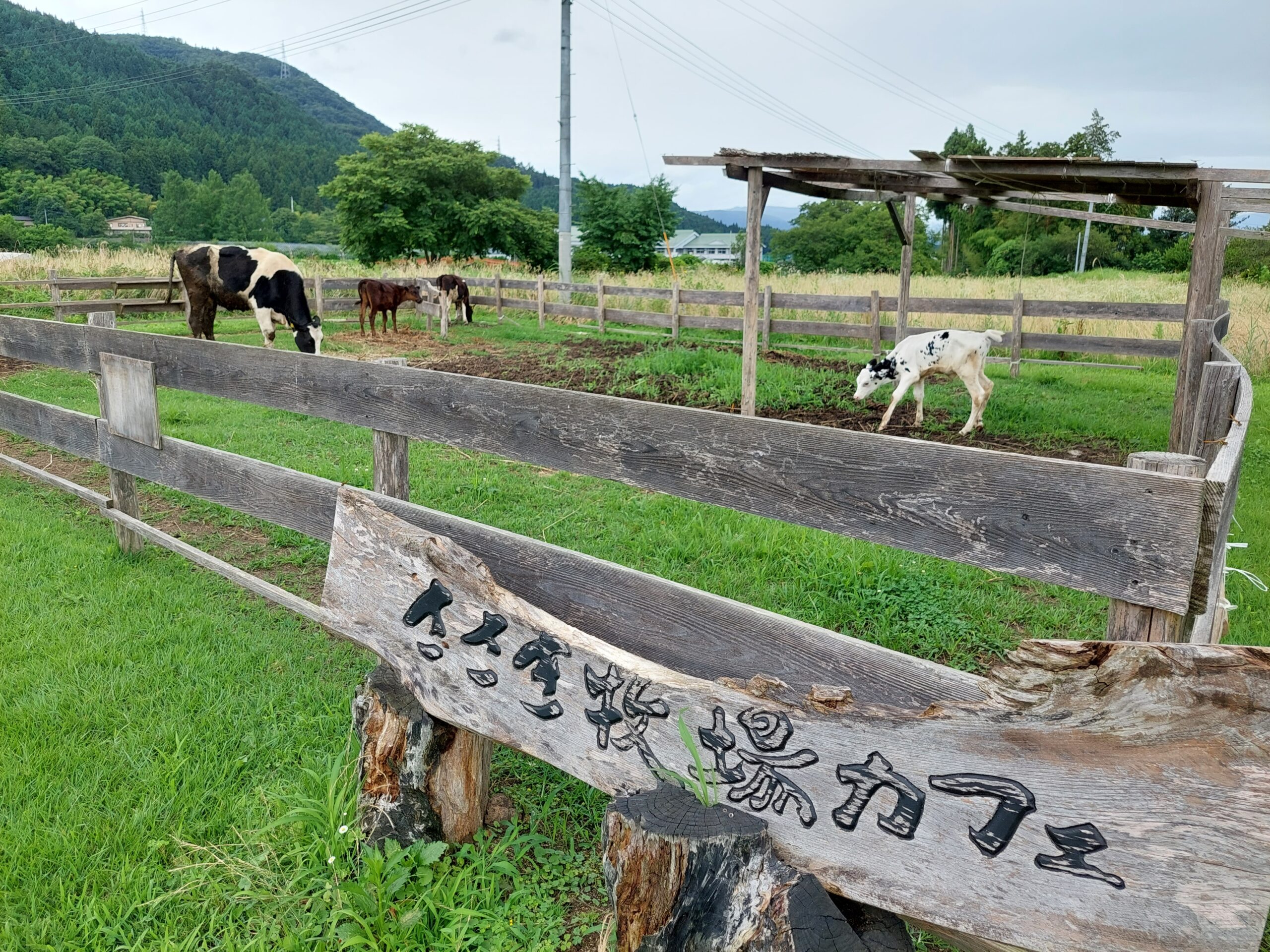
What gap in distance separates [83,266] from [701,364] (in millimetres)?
17905

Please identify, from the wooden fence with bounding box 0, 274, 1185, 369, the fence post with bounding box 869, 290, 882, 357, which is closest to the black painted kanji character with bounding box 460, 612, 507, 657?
the wooden fence with bounding box 0, 274, 1185, 369

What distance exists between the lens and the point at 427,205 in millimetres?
43688

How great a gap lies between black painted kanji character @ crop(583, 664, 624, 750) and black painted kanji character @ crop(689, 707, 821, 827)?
9.4 inches

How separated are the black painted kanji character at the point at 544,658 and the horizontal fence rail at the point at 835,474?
1.73ft

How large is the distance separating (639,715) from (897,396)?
7110 millimetres

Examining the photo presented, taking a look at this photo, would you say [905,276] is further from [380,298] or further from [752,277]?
[380,298]

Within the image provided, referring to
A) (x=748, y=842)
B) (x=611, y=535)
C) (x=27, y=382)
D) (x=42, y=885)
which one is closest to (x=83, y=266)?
(x=27, y=382)

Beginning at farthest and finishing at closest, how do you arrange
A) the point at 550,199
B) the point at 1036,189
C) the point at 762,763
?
the point at 550,199 < the point at 1036,189 < the point at 762,763

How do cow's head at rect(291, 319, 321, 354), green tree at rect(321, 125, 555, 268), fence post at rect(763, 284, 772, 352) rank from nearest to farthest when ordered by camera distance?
1. cow's head at rect(291, 319, 321, 354)
2. fence post at rect(763, 284, 772, 352)
3. green tree at rect(321, 125, 555, 268)

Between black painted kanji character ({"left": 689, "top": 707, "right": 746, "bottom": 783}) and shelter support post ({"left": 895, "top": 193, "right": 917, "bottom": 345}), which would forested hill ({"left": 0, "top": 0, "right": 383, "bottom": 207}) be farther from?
black painted kanji character ({"left": 689, "top": 707, "right": 746, "bottom": 783})

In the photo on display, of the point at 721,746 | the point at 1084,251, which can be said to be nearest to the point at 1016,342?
the point at 721,746

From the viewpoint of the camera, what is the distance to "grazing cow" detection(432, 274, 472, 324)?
17828 millimetres

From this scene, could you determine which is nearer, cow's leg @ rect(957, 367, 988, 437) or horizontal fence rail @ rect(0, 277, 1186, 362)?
cow's leg @ rect(957, 367, 988, 437)

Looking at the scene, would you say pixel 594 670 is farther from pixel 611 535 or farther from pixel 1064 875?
pixel 611 535
